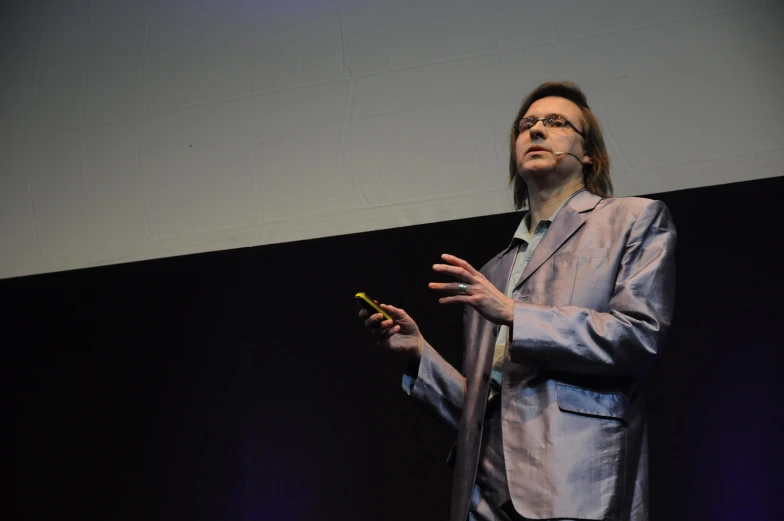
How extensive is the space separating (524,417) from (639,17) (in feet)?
5.37

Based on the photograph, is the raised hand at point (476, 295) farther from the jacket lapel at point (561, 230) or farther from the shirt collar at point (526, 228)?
the shirt collar at point (526, 228)

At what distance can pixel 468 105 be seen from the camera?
9.27 feet

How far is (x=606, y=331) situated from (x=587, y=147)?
2.29 feet

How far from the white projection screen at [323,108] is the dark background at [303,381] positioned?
11cm

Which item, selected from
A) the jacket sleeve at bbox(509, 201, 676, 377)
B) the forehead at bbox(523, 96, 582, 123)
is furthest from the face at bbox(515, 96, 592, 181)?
the jacket sleeve at bbox(509, 201, 676, 377)

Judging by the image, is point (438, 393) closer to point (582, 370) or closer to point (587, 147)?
point (582, 370)

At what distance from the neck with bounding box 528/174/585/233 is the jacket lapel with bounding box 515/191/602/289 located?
106 mm

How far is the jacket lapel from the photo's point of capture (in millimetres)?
1768

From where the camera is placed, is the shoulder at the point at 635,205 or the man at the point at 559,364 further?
the shoulder at the point at 635,205

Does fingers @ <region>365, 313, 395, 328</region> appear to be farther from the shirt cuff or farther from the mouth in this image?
the mouth

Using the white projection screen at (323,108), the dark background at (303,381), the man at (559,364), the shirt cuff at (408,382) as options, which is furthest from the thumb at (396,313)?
the white projection screen at (323,108)

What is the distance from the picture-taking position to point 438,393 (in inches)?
76.2

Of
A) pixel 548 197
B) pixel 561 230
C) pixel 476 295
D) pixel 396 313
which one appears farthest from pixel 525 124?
pixel 476 295

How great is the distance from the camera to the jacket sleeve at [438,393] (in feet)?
6.35
